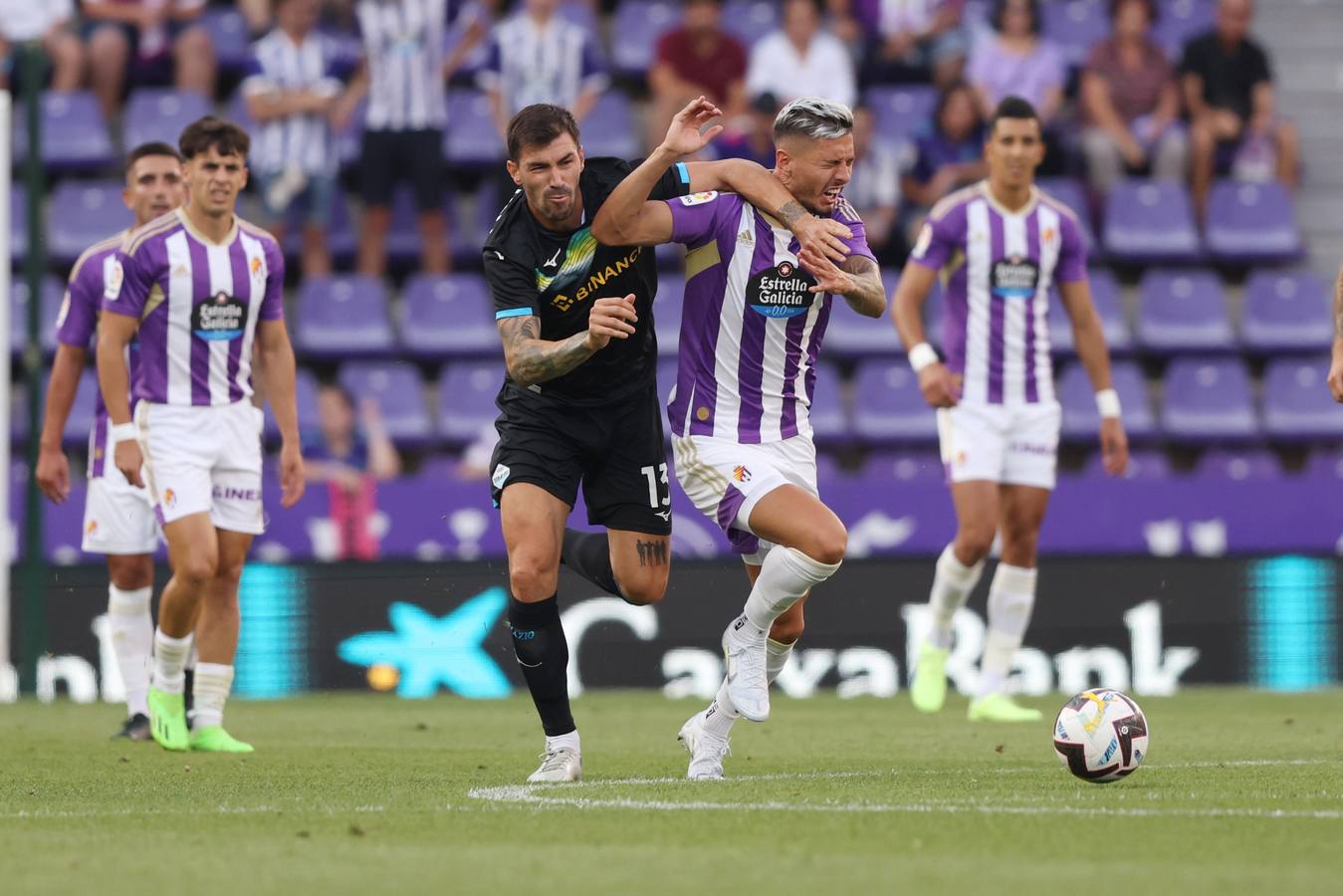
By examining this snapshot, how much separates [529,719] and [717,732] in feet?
11.2

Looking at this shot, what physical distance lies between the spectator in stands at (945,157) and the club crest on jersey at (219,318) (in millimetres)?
8020

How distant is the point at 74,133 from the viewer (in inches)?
647

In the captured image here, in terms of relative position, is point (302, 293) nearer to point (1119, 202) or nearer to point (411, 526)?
point (411, 526)

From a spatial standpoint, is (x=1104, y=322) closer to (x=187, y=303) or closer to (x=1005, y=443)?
(x=1005, y=443)

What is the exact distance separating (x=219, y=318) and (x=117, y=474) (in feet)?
4.30

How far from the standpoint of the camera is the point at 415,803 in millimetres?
6133

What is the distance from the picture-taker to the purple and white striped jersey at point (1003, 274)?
33.2 ft

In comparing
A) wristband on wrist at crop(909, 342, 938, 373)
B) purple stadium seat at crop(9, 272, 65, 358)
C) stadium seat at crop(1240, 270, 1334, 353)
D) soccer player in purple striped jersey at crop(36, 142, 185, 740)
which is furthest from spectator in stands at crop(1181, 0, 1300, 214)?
soccer player in purple striped jersey at crop(36, 142, 185, 740)

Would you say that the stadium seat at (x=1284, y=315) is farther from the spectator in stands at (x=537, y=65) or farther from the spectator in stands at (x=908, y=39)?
the spectator in stands at (x=537, y=65)

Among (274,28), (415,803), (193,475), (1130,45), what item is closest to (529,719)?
(193,475)

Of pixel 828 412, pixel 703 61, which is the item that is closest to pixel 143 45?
pixel 703 61

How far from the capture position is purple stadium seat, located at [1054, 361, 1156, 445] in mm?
15047

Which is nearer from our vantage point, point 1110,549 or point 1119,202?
point 1110,549

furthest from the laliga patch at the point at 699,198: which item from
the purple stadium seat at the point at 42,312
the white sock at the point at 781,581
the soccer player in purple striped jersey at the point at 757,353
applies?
the purple stadium seat at the point at 42,312
